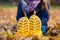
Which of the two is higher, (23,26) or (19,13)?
(19,13)

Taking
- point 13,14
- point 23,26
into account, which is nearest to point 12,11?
point 13,14

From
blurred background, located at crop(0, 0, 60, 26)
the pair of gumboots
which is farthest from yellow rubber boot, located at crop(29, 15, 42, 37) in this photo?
blurred background, located at crop(0, 0, 60, 26)

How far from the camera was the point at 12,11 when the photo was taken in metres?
2.03

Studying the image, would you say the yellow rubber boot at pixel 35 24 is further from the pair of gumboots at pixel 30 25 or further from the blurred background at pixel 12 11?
the blurred background at pixel 12 11

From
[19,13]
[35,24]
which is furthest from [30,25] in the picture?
[19,13]

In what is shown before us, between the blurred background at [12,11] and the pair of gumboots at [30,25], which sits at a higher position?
the blurred background at [12,11]

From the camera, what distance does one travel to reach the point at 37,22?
6.48ft

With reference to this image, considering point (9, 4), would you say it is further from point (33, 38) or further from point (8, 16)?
point (33, 38)

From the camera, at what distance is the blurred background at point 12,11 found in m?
2.00

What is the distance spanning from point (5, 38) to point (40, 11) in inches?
15.5

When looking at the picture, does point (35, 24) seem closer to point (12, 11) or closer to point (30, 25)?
point (30, 25)

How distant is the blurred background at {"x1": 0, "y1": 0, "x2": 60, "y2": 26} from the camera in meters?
2.00

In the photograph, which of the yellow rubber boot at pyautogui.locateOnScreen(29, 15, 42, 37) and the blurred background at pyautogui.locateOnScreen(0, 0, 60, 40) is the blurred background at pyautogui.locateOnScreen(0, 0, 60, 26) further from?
the yellow rubber boot at pyautogui.locateOnScreen(29, 15, 42, 37)

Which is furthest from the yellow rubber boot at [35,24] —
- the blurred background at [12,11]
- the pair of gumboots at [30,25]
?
the blurred background at [12,11]
